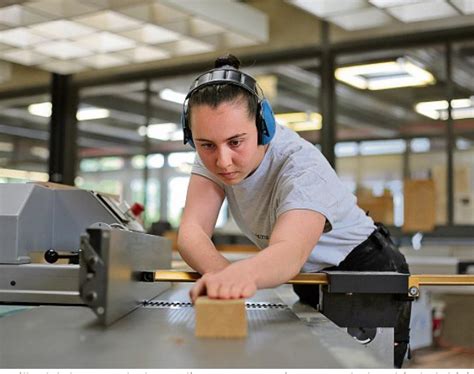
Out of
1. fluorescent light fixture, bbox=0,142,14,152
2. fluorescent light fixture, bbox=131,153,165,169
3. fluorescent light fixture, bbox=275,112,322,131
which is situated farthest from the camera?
fluorescent light fixture, bbox=0,142,14,152

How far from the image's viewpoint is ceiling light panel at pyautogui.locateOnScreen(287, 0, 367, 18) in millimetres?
4359

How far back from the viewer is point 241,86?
1.10 metres

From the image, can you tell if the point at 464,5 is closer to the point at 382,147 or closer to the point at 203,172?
the point at 382,147

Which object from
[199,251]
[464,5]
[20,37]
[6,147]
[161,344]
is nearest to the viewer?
[161,344]

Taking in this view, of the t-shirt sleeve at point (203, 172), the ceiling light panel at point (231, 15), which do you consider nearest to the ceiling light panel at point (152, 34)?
the ceiling light panel at point (231, 15)

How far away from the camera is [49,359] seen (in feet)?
2.29

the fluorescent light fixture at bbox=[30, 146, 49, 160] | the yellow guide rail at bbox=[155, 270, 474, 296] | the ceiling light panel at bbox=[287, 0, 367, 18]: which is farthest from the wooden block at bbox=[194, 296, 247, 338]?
the fluorescent light fixture at bbox=[30, 146, 49, 160]

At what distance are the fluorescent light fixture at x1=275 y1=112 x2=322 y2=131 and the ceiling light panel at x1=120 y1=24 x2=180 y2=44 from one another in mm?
1454

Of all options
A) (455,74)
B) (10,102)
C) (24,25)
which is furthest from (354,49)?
(10,102)

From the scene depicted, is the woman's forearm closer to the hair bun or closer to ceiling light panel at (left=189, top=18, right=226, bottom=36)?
the hair bun

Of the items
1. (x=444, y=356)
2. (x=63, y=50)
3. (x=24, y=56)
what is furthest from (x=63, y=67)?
→ (x=444, y=356)

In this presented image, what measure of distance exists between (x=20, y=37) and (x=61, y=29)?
46cm
